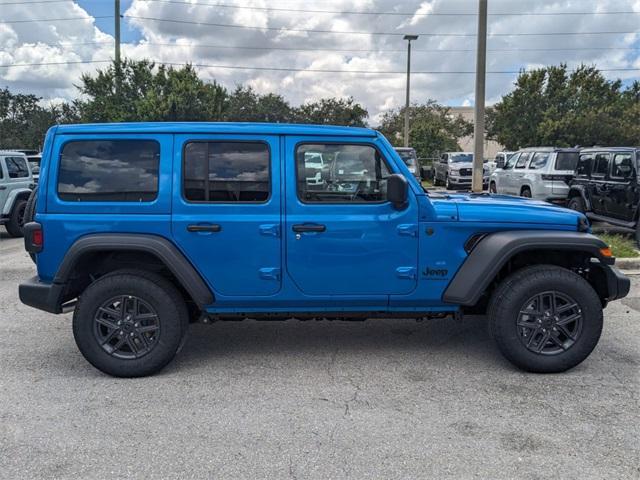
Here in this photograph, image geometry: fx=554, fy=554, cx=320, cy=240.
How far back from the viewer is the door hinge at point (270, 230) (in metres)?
4.11

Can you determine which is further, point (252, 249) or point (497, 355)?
point (497, 355)

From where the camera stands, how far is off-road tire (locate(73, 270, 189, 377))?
13.4 feet

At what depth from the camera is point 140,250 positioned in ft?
13.2

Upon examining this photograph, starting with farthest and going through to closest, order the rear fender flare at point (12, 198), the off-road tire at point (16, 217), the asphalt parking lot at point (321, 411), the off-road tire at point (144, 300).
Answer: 1. the off-road tire at point (16, 217)
2. the rear fender flare at point (12, 198)
3. the off-road tire at point (144, 300)
4. the asphalt parking lot at point (321, 411)

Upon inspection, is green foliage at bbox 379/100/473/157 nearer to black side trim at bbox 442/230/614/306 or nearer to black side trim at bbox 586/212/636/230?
black side trim at bbox 586/212/636/230

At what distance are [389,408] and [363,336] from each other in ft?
4.95

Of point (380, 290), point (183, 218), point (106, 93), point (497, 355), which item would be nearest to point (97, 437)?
point (183, 218)

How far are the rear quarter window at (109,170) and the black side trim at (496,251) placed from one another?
2398 millimetres

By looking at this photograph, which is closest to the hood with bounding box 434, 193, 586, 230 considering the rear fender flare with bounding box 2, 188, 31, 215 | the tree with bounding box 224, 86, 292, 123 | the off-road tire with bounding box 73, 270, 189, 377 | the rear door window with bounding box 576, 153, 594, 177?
the off-road tire with bounding box 73, 270, 189, 377

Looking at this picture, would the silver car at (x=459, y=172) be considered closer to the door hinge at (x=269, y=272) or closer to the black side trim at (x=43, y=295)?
the door hinge at (x=269, y=272)

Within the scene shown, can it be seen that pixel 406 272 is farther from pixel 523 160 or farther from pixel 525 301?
pixel 523 160

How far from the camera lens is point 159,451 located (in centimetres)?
314

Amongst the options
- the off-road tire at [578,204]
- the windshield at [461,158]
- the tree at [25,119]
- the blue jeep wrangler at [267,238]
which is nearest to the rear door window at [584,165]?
the off-road tire at [578,204]

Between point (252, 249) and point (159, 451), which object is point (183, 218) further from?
point (159, 451)
